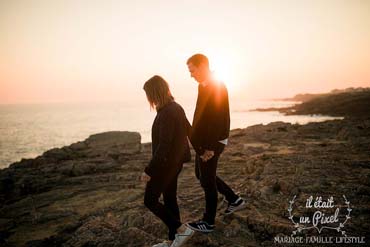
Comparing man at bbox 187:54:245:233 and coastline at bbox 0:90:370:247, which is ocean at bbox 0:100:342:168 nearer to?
man at bbox 187:54:245:233

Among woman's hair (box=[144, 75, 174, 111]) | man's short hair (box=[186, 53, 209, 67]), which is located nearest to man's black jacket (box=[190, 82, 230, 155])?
man's short hair (box=[186, 53, 209, 67])

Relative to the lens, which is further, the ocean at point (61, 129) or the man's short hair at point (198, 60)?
the ocean at point (61, 129)

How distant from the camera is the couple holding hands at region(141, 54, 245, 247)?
3.41 m

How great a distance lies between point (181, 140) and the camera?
11.6 ft

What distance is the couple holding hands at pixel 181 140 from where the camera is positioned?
3.41 meters

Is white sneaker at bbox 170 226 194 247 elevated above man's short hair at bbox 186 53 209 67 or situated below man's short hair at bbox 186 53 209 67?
below

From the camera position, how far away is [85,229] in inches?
187

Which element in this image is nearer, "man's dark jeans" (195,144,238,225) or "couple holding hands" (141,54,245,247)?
"couple holding hands" (141,54,245,247)

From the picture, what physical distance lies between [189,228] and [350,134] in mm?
10643

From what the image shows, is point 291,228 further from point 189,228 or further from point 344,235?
point 189,228

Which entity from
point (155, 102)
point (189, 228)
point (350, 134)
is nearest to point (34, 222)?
point (189, 228)
